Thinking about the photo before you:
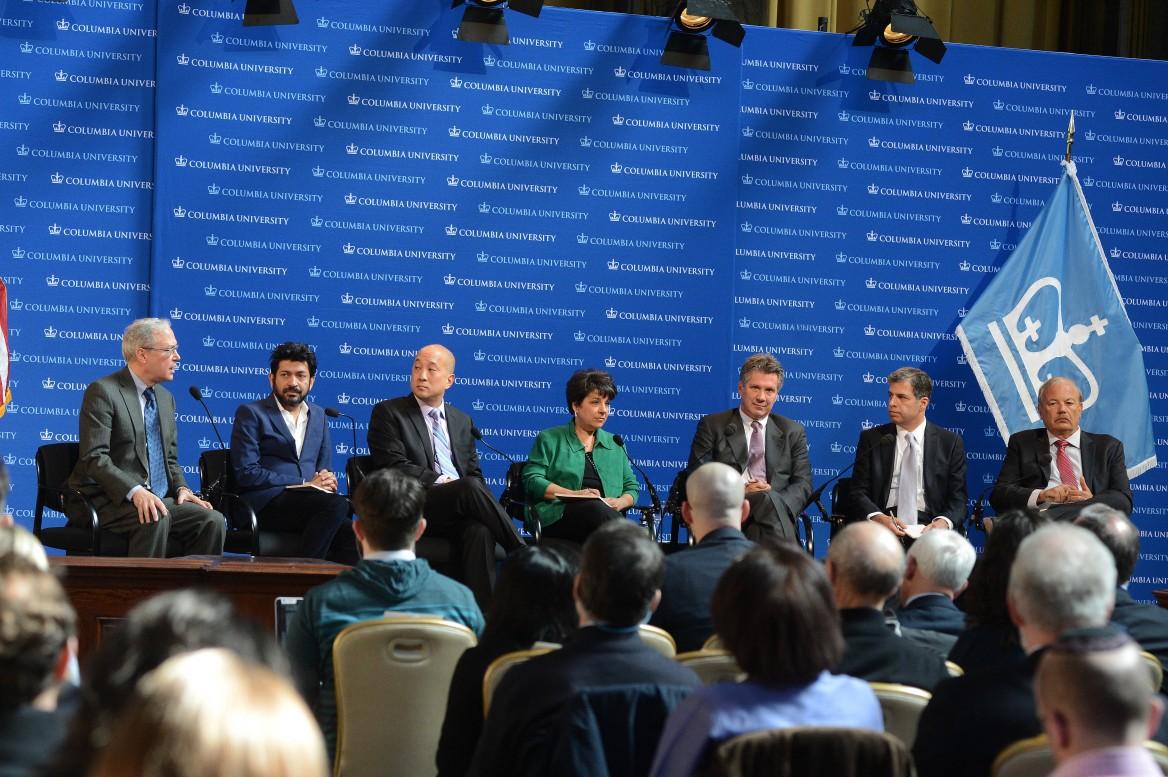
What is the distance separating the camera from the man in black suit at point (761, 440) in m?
6.66

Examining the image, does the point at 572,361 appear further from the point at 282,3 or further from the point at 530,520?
the point at 282,3

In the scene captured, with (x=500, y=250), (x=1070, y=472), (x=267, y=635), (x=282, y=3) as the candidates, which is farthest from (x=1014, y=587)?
(x=282, y=3)

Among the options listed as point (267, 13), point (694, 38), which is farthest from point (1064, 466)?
point (267, 13)

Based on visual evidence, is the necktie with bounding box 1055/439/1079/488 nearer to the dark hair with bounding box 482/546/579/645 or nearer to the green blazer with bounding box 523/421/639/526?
the green blazer with bounding box 523/421/639/526

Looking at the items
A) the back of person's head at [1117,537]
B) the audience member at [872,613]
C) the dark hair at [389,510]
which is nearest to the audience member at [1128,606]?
the back of person's head at [1117,537]

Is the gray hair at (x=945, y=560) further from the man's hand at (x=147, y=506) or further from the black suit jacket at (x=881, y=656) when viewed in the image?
the man's hand at (x=147, y=506)

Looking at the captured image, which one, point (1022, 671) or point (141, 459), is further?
point (141, 459)

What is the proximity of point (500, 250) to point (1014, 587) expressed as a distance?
505 centimetres

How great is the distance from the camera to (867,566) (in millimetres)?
2799

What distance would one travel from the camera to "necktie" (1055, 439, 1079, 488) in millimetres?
6766

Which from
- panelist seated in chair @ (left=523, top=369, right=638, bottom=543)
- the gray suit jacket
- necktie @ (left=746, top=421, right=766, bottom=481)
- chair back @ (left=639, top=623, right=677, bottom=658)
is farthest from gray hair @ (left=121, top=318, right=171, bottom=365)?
chair back @ (left=639, top=623, right=677, bottom=658)

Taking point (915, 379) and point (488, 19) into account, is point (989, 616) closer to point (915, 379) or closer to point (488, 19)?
point (915, 379)

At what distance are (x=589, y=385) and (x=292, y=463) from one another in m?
1.45

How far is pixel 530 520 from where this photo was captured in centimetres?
633
